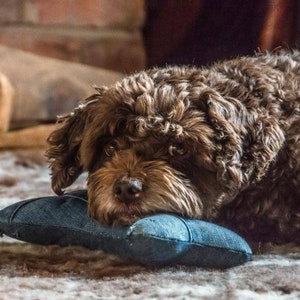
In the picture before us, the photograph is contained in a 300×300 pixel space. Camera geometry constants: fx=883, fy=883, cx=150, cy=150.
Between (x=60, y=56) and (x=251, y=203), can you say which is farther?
(x=60, y=56)

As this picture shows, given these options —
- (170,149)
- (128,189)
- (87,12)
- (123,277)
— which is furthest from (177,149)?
(87,12)

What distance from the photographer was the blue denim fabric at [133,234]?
1785 millimetres

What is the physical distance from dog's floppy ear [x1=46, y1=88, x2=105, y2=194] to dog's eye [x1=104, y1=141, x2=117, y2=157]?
4.2 inches

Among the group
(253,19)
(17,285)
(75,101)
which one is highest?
(253,19)

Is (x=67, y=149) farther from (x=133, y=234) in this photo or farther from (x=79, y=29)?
(x=79, y=29)

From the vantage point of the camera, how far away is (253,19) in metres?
3.33

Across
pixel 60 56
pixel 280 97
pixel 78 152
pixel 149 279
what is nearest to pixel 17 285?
pixel 149 279

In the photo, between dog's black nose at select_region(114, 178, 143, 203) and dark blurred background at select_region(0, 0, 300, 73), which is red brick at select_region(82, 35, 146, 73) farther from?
dog's black nose at select_region(114, 178, 143, 203)

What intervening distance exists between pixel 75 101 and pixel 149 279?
222 centimetres

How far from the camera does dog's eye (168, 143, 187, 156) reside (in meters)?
1.92

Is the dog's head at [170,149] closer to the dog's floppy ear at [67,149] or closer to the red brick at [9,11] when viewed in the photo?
the dog's floppy ear at [67,149]

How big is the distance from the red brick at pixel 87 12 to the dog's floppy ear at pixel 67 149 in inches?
91.6

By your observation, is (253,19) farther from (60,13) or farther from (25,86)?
(60,13)

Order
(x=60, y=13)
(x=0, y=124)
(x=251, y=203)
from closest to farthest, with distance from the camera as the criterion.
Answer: (x=251, y=203), (x=0, y=124), (x=60, y=13)
